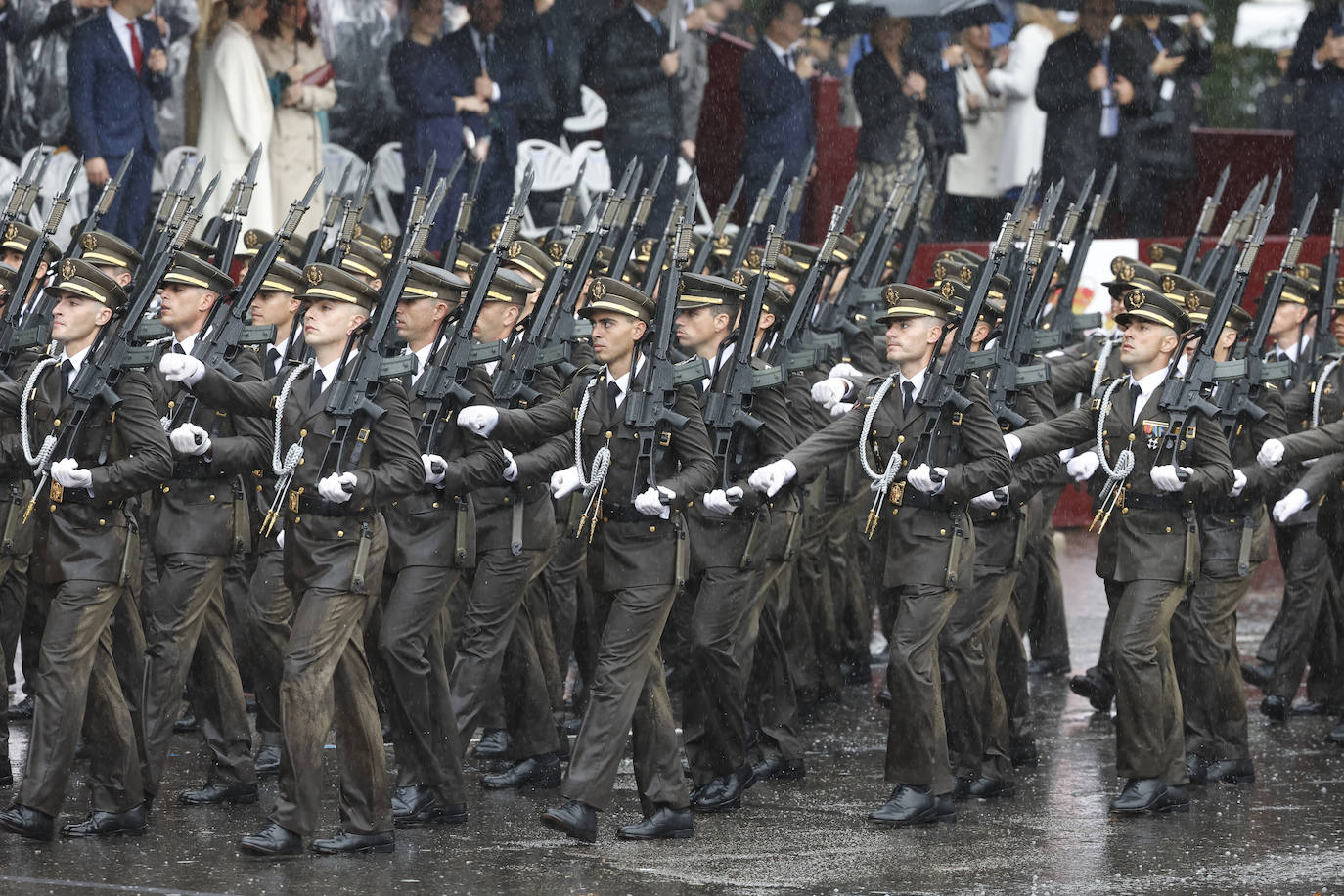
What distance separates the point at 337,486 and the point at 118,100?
295 inches

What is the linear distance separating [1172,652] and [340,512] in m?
3.58

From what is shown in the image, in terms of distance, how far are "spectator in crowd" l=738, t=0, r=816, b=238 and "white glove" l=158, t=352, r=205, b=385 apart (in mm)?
8628

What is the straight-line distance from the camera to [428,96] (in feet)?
49.8

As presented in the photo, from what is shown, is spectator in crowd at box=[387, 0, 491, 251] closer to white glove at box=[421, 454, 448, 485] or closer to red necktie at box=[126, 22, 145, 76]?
red necktie at box=[126, 22, 145, 76]

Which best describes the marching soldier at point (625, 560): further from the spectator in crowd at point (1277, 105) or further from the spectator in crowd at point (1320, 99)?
the spectator in crowd at point (1277, 105)

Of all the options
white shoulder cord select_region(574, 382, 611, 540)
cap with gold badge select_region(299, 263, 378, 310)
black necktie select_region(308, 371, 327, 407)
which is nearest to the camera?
black necktie select_region(308, 371, 327, 407)

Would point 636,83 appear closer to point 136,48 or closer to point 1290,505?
point 136,48

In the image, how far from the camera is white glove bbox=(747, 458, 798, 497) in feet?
26.3

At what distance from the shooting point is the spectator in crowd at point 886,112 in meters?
16.0

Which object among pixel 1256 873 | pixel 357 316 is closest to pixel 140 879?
pixel 357 316

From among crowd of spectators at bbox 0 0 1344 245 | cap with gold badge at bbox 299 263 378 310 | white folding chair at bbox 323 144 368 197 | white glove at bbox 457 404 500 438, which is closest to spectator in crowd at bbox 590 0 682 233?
crowd of spectators at bbox 0 0 1344 245

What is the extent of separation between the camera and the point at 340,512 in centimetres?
745

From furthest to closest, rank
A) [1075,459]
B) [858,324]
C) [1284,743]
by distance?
1. [858,324]
2. [1284,743]
3. [1075,459]

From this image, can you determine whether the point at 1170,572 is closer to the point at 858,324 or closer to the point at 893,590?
the point at 893,590
